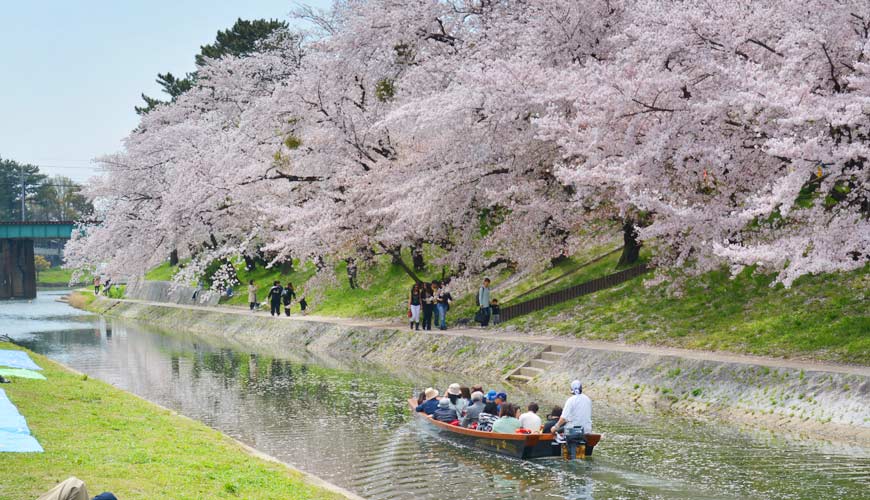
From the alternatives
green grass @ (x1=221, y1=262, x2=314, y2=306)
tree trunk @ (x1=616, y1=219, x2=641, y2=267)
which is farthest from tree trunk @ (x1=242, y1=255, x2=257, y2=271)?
tree trunk @ (x1=616, y1=219, x2=641, y2=267)

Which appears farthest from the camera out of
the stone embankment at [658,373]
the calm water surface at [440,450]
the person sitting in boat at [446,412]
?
the person sitting in boat at [446,412]

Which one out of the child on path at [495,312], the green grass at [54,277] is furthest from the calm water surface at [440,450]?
the green grass at [54,277]

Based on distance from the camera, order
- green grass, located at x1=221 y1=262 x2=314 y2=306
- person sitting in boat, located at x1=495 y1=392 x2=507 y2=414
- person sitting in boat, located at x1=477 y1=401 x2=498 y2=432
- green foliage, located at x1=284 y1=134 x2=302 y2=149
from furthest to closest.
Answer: green grass, located at x1=221 y1=262 x2=314 y2=306 → green foliage, located at x1=284 y1=134 x2=302 y2=149 → person sitting in boat, located at x1=495 y1=392 x2=507 y2=414 → person sitting in boat, located at x1=477 y1=401 x2=498 y2=432

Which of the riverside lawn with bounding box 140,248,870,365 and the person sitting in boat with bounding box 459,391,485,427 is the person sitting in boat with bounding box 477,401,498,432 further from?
the riverside lawn with bounding box 140,248,870,365

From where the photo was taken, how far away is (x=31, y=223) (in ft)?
330

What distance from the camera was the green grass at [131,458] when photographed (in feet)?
41.4

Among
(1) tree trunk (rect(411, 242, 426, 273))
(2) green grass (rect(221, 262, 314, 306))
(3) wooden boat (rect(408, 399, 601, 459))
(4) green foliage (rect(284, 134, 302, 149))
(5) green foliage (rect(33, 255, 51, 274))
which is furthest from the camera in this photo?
(5) green foliage (rect(33, 255, 51, 274))

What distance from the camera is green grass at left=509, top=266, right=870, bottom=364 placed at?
22859 millimetres

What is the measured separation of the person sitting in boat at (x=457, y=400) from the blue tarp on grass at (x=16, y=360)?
1274 centimetres

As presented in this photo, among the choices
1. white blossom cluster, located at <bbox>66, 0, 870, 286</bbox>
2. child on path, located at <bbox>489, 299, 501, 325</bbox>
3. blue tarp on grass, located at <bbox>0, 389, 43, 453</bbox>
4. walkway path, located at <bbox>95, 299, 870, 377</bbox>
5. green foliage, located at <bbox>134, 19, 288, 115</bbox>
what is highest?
green foliage, located at <bbox>134, 19, 288, 115</bbox>

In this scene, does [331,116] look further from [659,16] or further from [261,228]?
[659,16]

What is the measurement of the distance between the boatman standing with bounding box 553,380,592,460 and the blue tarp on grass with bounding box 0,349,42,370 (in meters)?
16.3

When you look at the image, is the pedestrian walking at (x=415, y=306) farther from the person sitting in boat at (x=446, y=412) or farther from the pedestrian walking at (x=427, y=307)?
the person sitting in boat at (x=446, y=412)

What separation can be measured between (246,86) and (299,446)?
48602 mm
